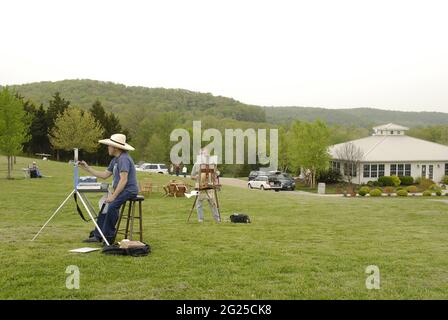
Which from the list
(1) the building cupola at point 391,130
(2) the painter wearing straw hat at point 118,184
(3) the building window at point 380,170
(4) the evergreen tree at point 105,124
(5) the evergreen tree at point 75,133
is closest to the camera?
(2) the painter wearing straw hat at point 118,184

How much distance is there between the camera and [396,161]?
55438 millimetres

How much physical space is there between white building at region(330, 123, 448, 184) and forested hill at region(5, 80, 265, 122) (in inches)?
2929

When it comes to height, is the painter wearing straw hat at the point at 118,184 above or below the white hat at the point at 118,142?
below

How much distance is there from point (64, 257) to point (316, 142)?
51.7 metres

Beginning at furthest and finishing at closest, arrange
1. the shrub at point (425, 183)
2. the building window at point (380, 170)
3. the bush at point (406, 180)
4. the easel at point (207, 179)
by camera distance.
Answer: the building window at point (380, 170), the bush at point (406, 180), the shrub at point (425, 183), the easel at point (207, 179)

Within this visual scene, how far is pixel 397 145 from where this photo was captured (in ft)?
199

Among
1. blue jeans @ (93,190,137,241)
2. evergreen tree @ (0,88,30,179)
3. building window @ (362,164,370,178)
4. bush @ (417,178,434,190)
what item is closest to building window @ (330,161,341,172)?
building window @ (362,164,370,178)

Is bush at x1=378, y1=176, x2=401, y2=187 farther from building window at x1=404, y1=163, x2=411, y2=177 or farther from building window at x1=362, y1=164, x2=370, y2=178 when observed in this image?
building window at x1=404, y1=163, x2=411, y2=177

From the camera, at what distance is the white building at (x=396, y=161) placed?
182ft

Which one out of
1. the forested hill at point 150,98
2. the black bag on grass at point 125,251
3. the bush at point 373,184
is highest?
the forested hill at point 150,98

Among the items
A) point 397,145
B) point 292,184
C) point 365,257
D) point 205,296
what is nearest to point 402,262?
point 365,257

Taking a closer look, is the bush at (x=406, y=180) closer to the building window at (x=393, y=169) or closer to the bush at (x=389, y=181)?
the building window at (x=393, y=169)

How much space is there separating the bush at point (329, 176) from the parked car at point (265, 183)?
13.2m

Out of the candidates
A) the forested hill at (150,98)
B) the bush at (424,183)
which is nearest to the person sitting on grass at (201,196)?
the bush at (424,183)
